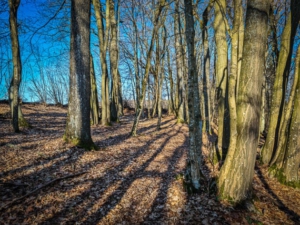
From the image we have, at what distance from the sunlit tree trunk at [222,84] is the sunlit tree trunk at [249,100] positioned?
257 cm

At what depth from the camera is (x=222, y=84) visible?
6.69 meters

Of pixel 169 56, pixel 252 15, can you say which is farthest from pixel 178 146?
pixel 169 56

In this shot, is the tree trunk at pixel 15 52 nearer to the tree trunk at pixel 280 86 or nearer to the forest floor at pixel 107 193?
the forest floor at pixel 107 193

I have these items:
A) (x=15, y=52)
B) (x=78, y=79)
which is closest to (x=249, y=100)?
(x=78, y=79)

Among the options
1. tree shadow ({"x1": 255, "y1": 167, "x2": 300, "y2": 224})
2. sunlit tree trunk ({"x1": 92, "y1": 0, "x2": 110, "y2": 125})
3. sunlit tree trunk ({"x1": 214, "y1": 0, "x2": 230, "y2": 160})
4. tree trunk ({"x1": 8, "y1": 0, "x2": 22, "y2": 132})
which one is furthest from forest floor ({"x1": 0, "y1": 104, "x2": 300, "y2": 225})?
sunlit tree trunk ({"x1": 92, "y1": 0, "x2": 110, "y2": 125})

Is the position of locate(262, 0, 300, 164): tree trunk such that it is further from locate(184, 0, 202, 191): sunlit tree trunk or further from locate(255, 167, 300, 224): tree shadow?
locate(184, 0, 202, 191): sunlit tree trunk

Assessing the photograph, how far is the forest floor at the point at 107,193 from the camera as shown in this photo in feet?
11.2

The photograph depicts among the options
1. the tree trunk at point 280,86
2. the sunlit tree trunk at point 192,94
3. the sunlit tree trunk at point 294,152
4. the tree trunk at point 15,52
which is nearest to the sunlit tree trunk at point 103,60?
the tree trunk at point 15,52

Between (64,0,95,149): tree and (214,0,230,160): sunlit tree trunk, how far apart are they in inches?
192

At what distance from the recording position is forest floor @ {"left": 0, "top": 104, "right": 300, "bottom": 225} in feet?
11.2

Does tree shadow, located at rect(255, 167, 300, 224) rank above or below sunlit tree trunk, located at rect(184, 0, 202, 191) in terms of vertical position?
below

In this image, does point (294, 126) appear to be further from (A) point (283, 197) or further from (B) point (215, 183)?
(B) point (215, 183)

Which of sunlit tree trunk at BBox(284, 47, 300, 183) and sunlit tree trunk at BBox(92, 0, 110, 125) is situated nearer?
sunlit tree trunk at BBox(284, 47, 300, 183)

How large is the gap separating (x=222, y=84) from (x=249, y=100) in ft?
9.99
